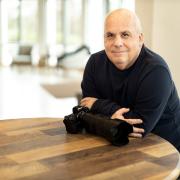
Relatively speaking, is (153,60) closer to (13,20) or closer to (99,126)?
(99,126)

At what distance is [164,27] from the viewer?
10.3 ft

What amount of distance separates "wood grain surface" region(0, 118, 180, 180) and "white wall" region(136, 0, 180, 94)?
4.55 ft

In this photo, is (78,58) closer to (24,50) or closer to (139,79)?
(24,50)

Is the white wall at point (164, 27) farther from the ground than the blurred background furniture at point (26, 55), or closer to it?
farther from the ground

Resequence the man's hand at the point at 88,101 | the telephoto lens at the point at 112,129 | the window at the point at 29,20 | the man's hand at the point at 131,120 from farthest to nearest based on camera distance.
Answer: the window at the point at 29,20, the man's hand at the point at 88,101, the man's hand at the point at 131,120, the telephoto lens at the point at 112,129

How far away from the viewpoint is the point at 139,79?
1928 mm

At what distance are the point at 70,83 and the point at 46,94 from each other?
1.61 m

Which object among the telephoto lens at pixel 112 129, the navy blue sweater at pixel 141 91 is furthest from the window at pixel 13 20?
the telephoto lens at pixel 112 129

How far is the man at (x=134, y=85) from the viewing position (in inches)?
73.2

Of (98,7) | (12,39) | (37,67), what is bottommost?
(37,67)

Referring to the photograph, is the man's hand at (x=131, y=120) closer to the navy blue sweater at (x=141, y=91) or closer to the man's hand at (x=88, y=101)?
the navy blue sweater at (x=141, y=91)

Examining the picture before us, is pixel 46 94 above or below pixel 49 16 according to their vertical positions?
below

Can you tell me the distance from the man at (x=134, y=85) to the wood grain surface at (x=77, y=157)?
0.14 metres

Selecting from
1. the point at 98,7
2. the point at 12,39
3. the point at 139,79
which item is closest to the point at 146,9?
the point at 139,79
